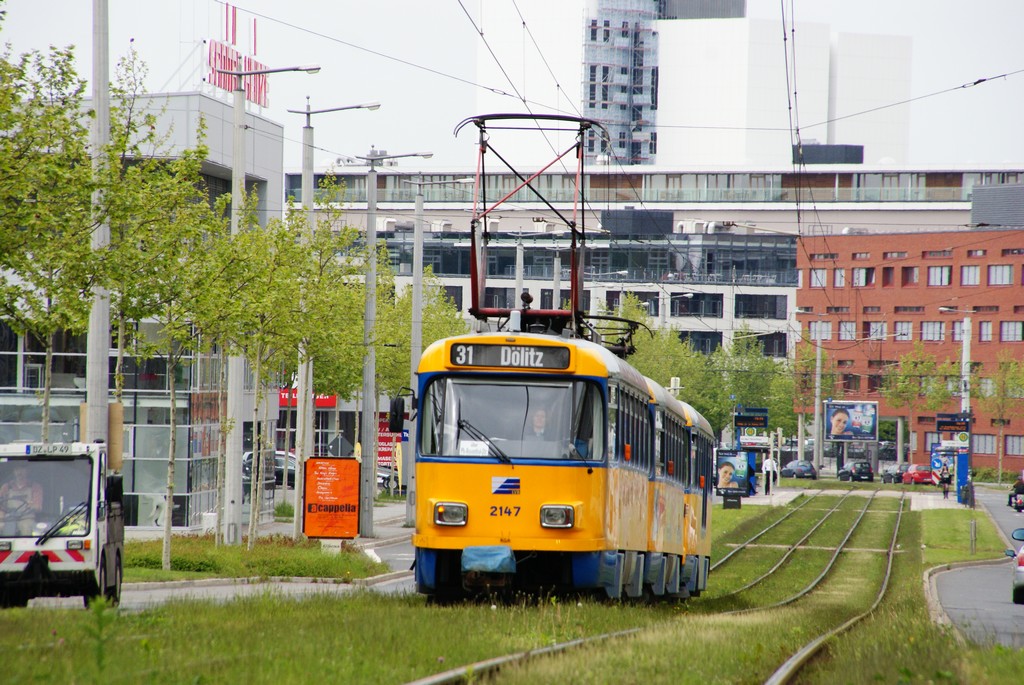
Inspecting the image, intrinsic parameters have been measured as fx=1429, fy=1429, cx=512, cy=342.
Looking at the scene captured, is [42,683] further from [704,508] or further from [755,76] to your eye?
[755,76]

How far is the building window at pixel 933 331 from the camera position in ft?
342

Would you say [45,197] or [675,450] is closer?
[45,197]

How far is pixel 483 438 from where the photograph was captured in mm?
15234

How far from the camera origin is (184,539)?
31.8 m

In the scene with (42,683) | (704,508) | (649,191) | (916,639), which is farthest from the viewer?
(649,191)

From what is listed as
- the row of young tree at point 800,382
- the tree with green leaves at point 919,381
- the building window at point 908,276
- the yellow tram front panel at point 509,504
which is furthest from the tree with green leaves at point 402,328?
the building window at point 908,276

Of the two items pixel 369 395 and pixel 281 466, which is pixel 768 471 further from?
pixel 369 395

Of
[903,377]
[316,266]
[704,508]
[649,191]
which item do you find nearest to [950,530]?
[704,508]

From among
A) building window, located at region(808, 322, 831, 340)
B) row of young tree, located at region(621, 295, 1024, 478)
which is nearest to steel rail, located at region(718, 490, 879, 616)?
row of young tree, located at region(621, 295, 1024, 478)

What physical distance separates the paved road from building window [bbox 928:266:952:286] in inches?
2590

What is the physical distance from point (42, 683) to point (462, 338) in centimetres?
783

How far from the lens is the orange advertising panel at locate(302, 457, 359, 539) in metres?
30.4

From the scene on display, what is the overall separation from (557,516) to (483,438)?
3.77ft

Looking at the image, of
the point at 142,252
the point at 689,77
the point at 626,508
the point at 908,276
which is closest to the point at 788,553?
the point at 142,252
